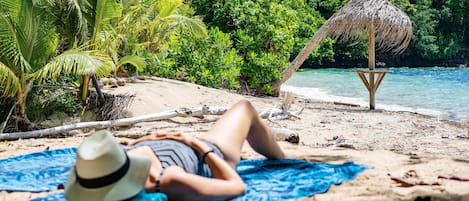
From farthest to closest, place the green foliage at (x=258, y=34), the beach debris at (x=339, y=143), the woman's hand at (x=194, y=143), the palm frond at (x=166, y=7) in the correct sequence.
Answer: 1. the green foliage at (x=258, y=34)
2. the palm frond at (x=166, y=7)
3. the beach debris at (x=339, y=143)
4. the woman's hand at (x=194, y=143)

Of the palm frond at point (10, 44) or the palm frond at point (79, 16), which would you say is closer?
the palm frond at point (10, 44)

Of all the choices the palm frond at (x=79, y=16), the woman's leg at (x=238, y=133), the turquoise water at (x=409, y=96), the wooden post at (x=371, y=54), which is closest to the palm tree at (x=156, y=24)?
the palm frond at (x=79, y=16)

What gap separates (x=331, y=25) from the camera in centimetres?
1184

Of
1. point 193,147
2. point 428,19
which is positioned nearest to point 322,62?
point 428,19

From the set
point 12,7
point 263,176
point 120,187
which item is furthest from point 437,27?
point 120,187

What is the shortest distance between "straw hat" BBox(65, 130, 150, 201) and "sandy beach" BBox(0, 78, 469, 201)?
1.37 meters

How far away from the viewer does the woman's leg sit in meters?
3.35

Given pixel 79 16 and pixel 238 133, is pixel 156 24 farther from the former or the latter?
pixel 238 133

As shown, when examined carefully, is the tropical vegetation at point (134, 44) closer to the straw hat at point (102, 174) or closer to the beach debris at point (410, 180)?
the beach debris at point (410, 180)

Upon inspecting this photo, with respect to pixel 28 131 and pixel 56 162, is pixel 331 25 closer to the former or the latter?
pixel 28 131

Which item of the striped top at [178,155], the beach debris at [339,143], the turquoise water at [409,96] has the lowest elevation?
the turquoise water at [409,96]

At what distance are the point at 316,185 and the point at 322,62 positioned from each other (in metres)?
33.0

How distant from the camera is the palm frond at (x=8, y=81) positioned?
6398 millimetres

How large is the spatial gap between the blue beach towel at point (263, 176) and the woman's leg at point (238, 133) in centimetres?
19
